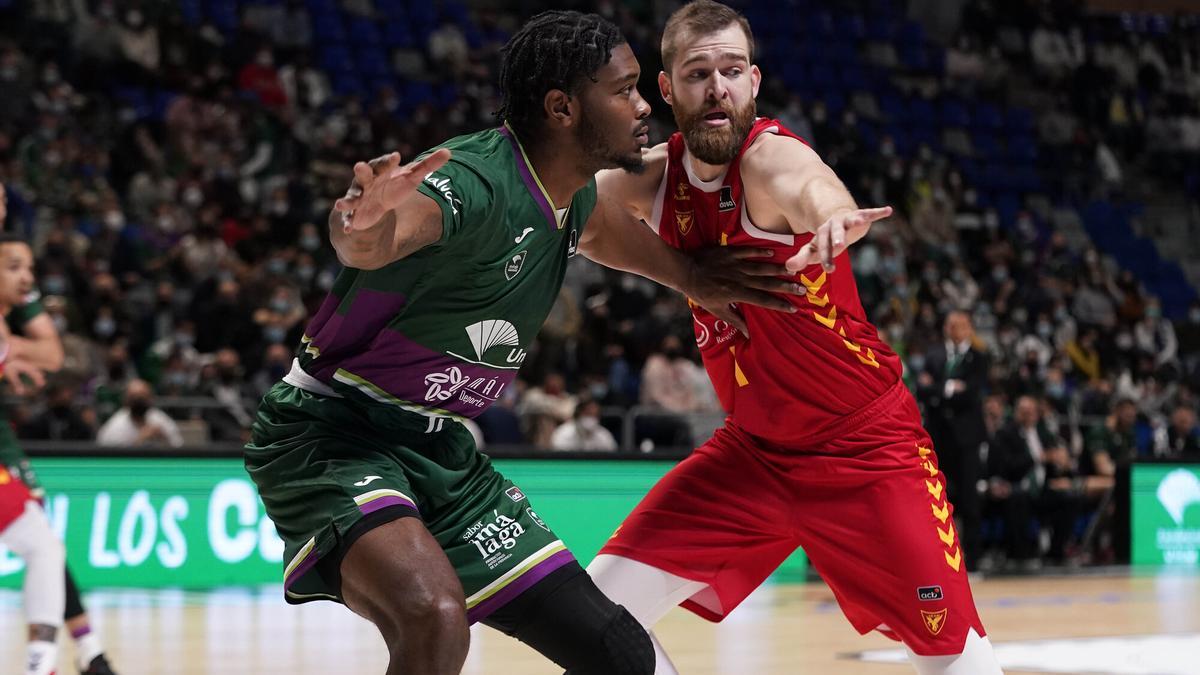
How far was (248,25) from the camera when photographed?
16.2 m

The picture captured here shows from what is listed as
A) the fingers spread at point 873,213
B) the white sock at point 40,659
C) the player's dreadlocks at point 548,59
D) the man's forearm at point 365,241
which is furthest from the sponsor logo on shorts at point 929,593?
the white sock at point 40,659

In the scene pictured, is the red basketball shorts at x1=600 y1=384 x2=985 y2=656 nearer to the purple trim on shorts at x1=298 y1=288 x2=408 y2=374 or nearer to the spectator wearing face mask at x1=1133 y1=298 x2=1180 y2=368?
the purple trim on shorts at x1=298 y1=288 x2=408 y2=374

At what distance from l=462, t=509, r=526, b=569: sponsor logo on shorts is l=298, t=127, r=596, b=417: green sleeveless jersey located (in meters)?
0.27

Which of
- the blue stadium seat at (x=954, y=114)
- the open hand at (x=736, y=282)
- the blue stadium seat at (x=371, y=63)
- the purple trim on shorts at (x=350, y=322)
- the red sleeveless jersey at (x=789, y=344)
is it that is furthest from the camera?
the blue stadium seat at (x=954, y=114)

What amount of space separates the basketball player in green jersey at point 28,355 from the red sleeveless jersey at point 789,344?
297 centimetres

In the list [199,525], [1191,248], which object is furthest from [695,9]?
[1191,248]

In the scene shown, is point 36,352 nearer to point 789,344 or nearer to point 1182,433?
point 789,344

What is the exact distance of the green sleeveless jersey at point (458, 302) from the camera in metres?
3.44

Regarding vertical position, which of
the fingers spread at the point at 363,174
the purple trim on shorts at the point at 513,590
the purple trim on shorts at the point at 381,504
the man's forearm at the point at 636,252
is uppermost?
the fingers spread at the point at 363,174

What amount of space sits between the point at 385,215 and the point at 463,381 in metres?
0.58

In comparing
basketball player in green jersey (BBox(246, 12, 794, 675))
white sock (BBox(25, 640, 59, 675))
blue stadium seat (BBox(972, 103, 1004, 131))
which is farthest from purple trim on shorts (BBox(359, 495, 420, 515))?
blue stadium seat (BBox(972, 103, 1004, 131))

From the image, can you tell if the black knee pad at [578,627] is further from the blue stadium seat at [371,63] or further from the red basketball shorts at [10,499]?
the blue stadium seat at [371,63]

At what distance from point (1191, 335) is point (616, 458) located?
1132 centimetres

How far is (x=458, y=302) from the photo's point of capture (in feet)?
11.6
